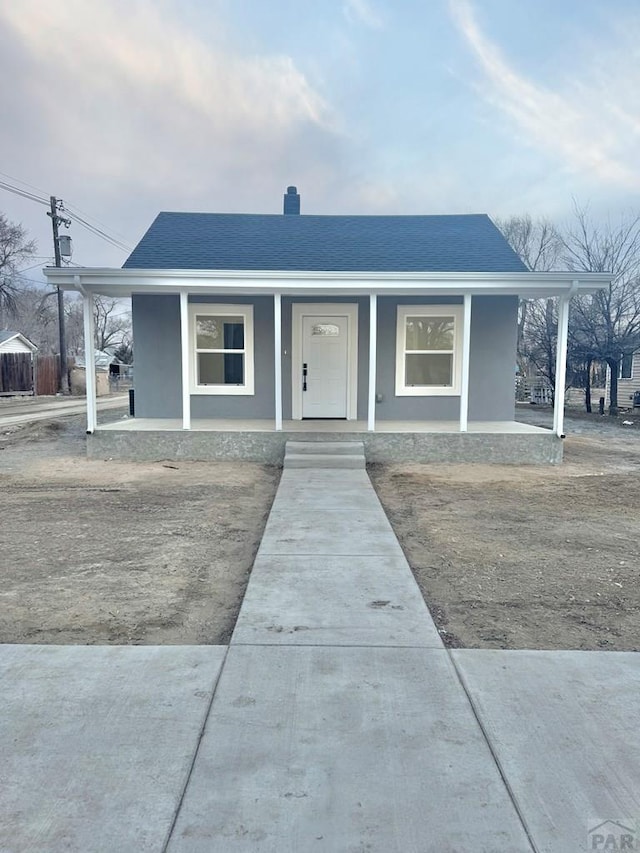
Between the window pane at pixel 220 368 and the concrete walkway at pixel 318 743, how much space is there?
791 cm

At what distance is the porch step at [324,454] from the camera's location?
28.2ft

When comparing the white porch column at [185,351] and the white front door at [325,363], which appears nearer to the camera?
the white porch column at [185,351]

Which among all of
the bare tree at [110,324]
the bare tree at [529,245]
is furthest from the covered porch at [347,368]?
the bare tree at [110,324]

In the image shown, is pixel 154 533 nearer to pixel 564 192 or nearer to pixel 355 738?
pixel 355 738

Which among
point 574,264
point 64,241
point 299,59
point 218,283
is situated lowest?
point 218,283

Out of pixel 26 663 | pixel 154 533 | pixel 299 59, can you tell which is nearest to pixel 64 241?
pixel 299 59

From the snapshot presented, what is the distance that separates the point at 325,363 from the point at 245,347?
1.58 m

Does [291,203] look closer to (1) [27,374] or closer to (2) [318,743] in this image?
(2) [318,743]

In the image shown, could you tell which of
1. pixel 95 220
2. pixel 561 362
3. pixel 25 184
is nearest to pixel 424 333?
pixel 561 362

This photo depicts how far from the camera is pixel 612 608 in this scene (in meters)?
3.71

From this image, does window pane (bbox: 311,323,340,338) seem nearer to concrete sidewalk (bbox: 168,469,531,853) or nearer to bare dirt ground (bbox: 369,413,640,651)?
bare dirt ground (bbox: 369,413,640,651)

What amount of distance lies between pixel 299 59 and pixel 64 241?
1396 cm

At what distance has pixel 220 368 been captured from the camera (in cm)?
1105

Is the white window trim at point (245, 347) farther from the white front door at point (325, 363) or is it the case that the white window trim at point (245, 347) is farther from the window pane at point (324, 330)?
the window pane at point (324, 330)
